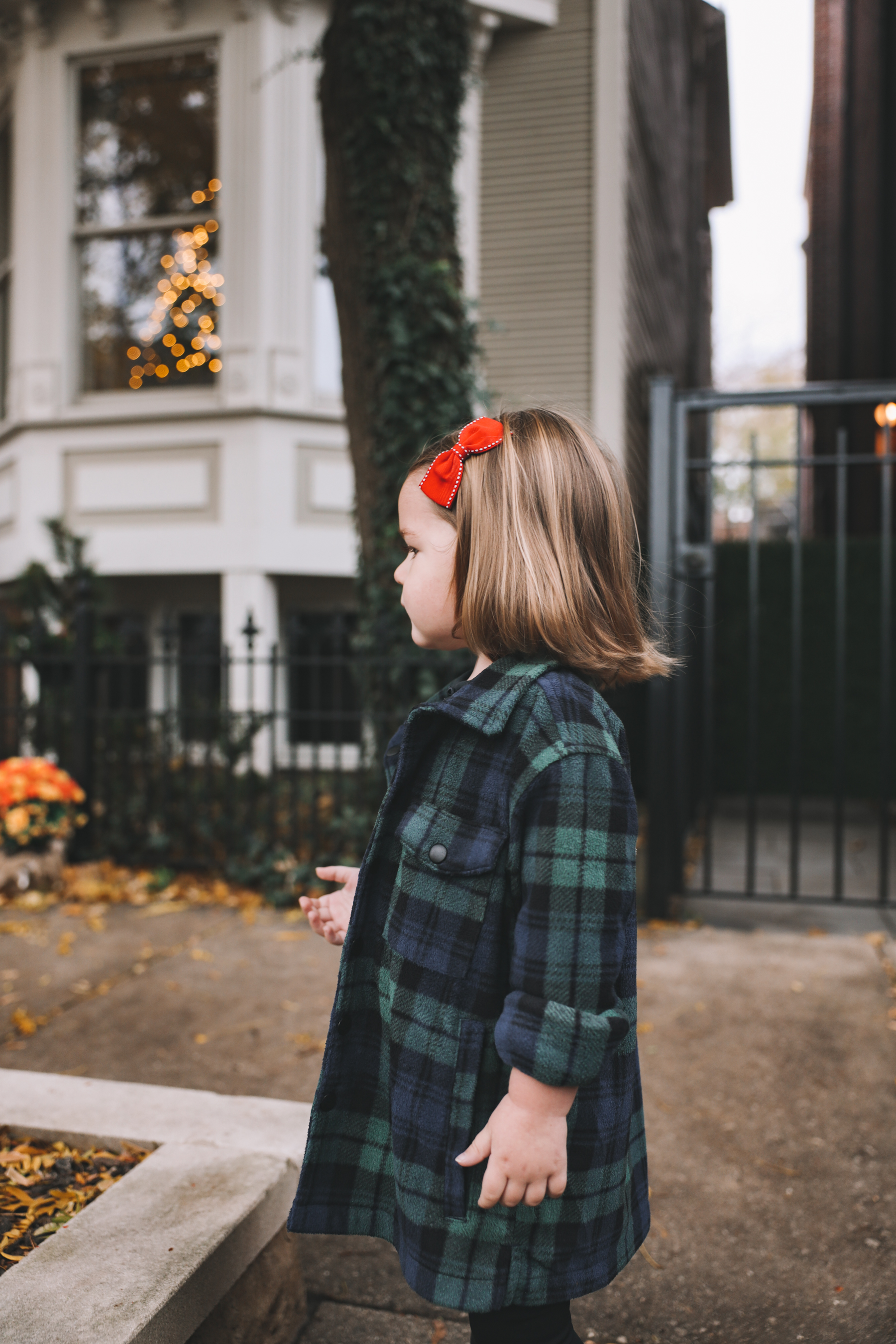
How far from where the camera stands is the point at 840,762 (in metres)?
4.36

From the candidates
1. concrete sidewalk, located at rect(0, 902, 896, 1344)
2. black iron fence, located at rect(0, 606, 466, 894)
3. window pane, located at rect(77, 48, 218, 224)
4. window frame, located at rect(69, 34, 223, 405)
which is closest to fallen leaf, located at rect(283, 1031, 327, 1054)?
concrete sidewalk, located at rect(0, 902, 896, 1344)

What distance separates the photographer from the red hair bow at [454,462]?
4.47 feet

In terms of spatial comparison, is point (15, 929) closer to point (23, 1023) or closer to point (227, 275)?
point (23, 1023)

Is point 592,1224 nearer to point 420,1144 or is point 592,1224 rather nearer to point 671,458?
point 420,1144

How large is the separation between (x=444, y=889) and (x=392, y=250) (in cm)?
393

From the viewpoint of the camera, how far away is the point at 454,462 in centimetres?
137

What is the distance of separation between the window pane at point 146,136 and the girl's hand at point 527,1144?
24.0ft

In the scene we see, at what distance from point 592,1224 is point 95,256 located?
7.67m

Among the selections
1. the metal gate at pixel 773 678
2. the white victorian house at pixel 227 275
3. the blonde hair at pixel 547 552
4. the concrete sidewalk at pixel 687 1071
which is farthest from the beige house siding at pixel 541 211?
the blonde hair at pixel 547 552

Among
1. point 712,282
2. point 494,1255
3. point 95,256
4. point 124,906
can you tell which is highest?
point 712,282

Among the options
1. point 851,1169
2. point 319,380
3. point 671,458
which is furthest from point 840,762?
point 319,380

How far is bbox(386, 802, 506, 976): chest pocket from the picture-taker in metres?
1.27

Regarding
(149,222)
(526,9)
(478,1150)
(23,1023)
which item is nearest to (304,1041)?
(23,1023)

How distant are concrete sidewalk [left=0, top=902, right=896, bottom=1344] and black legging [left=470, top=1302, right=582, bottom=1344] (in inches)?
25.8
